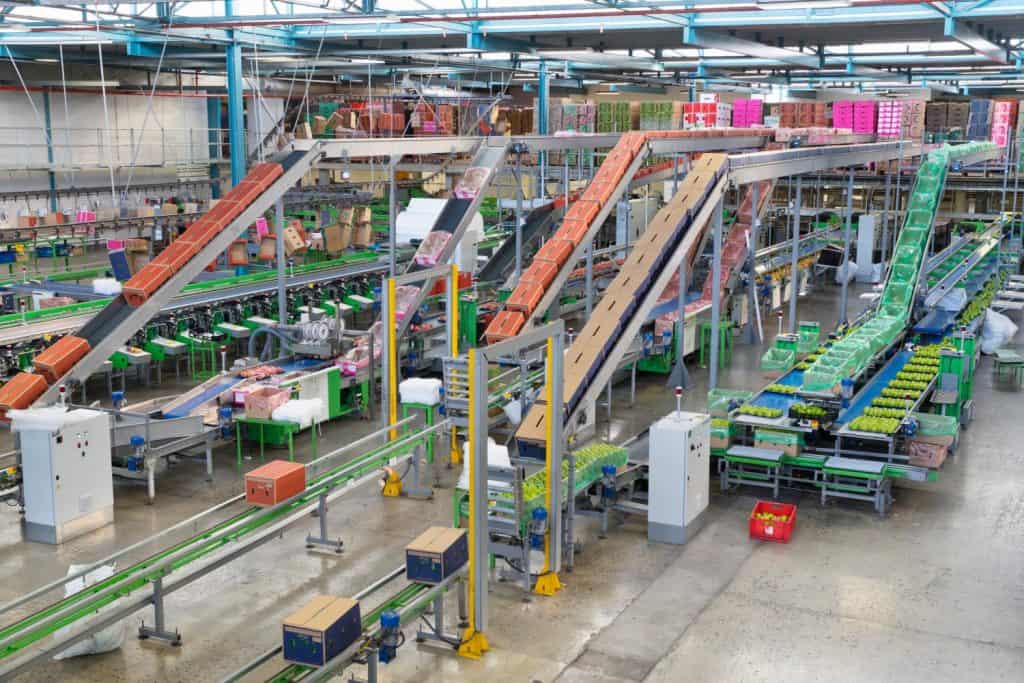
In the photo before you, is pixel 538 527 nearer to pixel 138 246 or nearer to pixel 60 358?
pixel 60 358

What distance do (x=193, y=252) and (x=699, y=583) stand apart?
7.28 metres

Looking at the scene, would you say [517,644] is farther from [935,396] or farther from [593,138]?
[593,138]

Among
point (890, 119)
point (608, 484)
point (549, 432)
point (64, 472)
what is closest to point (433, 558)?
point (549, 432)

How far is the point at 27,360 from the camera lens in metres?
13.5

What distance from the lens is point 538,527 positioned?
8.37m

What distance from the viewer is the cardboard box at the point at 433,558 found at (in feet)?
23.6

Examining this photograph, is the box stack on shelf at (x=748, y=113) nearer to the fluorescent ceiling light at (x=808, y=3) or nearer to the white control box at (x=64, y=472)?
the fluorescent ceiling light at (x=808, y=3)

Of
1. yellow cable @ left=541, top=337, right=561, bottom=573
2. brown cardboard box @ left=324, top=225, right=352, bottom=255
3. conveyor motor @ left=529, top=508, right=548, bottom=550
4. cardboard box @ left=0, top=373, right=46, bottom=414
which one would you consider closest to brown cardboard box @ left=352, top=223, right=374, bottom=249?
brown cardboard box @ left=324, top=225, right=352, bottom=255

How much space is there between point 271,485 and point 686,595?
326cm

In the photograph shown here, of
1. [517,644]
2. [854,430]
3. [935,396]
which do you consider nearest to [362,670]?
[517,644]

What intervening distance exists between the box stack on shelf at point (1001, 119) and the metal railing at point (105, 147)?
18.4m

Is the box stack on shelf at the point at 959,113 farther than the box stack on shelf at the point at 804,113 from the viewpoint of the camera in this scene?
Yes

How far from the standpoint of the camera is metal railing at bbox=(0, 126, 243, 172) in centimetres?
2316

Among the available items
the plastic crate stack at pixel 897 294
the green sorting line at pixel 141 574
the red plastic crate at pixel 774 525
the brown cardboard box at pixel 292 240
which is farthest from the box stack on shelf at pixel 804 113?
the green sorting line at pixel 141 574
